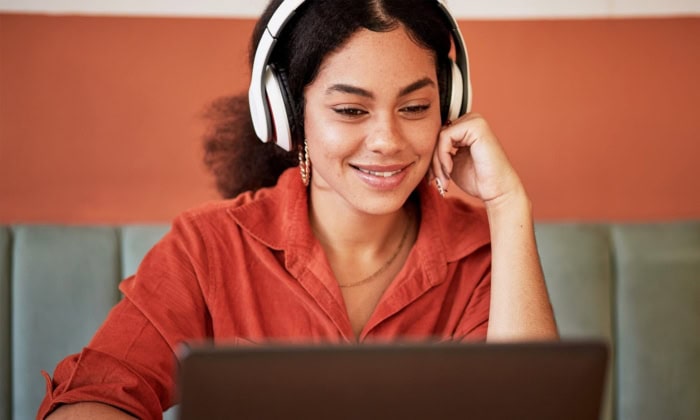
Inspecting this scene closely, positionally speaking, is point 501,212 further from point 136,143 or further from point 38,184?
point 38,184

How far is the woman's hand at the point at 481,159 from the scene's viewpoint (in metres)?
1.50

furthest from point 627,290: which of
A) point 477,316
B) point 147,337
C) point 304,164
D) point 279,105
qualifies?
point 147,337

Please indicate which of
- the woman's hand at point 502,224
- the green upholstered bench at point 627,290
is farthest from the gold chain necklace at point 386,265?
the green upholstered bench at point 627,290

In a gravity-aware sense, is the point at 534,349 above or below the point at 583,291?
above

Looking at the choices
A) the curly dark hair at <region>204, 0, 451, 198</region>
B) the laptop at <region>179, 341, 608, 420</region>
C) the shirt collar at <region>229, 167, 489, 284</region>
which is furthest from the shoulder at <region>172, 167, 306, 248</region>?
the laptop at <region>179, 341, 608, 420</region>

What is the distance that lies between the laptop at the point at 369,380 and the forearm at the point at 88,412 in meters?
0.59

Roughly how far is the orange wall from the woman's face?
2.18 ft

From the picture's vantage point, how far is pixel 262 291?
1.48m

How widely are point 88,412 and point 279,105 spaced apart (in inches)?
21.0

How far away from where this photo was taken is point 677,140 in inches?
83.1

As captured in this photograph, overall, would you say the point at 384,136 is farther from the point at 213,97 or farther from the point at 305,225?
the point at 213,97

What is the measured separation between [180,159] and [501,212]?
0.83m

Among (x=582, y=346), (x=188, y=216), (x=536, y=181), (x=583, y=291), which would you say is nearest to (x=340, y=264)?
(x=188, y=216)

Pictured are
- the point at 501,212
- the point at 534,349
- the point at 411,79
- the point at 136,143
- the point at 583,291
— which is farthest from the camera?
the point at 136,143
